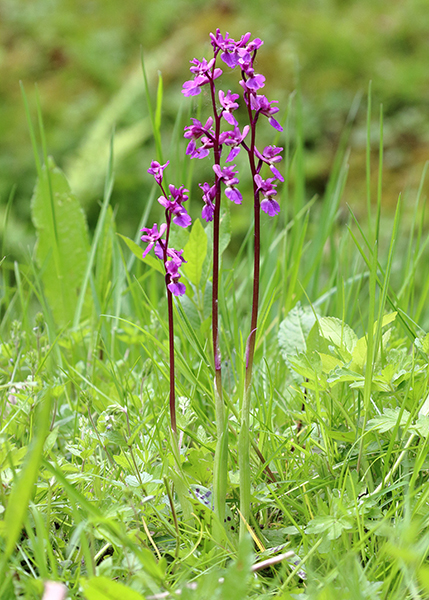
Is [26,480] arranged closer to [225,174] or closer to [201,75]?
[225,174]

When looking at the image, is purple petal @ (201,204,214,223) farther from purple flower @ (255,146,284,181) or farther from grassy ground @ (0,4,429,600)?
grassy ground @ (0,4,429,600)

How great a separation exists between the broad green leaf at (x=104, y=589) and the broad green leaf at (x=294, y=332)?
0.64m

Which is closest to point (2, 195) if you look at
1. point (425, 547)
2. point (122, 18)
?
point (122, 18)

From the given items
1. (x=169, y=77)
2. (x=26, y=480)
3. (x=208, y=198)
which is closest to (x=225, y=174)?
(x=208, y=198)

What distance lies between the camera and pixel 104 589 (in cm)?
60

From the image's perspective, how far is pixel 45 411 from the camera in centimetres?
52

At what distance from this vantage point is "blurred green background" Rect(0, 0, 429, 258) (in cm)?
471

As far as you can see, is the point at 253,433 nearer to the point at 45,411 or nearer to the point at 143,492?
the point at 143,492

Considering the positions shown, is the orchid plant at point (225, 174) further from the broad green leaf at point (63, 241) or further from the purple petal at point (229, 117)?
the broad green leaf at point (63, 241)

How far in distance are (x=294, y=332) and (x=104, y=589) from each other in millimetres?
718

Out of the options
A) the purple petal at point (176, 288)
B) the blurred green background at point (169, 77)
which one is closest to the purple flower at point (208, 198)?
the purple petal at point (176, 288)

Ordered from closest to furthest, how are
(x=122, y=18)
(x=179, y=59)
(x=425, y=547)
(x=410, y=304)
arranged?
1. (x=425, y=547)
2. (x=410, y=304)
3. (x=179, y=59)
4. (x=122, y=18)

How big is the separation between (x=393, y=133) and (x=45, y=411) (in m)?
4.87

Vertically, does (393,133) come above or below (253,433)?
above
